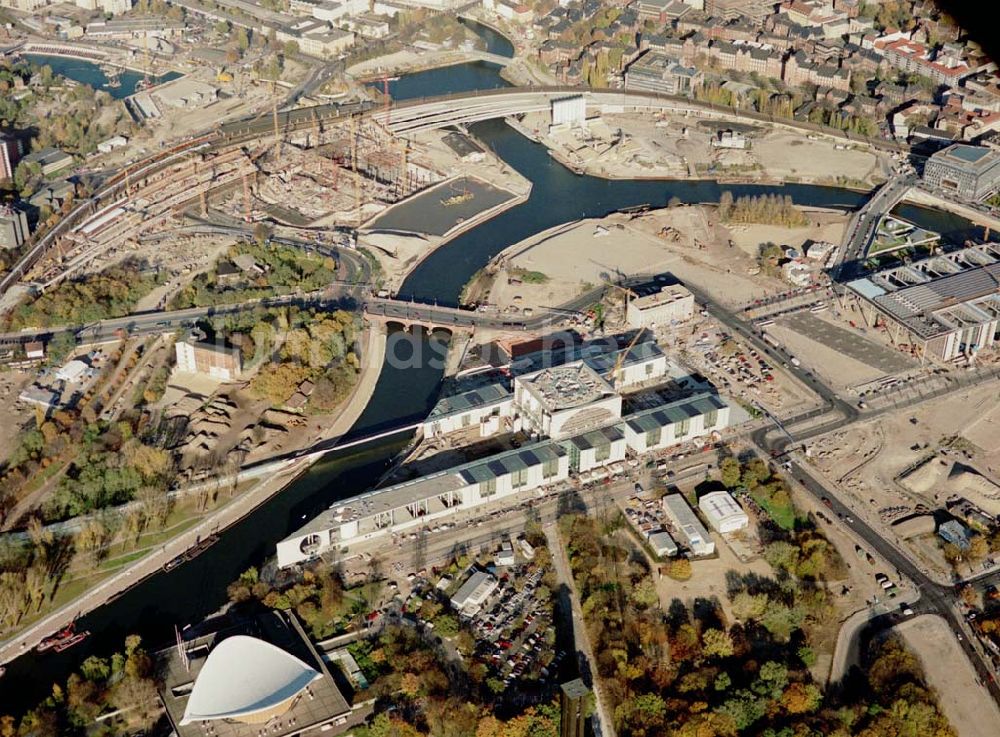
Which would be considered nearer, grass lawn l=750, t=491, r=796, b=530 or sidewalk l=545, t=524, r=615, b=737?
sidewalk l=545, t=524, r=615, b=737

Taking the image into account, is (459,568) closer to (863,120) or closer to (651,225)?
(651,225)

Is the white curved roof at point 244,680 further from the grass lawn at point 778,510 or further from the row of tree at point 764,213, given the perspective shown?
the row of tree at point 764,213

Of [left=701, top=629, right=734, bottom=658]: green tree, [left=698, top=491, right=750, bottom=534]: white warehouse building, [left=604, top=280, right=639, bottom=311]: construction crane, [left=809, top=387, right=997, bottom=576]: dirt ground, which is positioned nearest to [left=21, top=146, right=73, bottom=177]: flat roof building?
[left=604, top=280, right=639, bottom=311]: construction crane

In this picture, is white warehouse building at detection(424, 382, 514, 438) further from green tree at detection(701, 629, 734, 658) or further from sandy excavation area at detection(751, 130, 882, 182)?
sandy excavation area at detection(751, 130, 882, 182)

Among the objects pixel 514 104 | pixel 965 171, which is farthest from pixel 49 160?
pixel 965 171

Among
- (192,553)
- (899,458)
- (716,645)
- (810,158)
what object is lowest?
(192,553)

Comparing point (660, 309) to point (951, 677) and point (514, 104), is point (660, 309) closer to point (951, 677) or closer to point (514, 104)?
point (951, 677)
